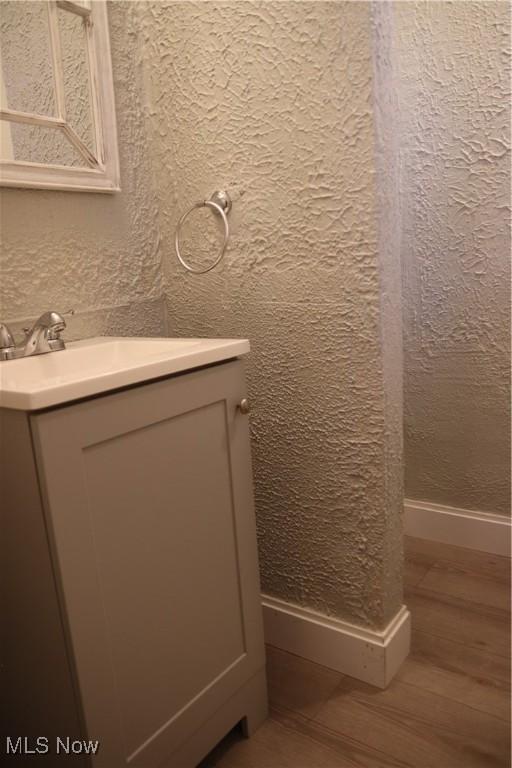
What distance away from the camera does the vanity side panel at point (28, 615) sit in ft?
2.31

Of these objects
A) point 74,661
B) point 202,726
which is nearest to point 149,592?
point 74,661

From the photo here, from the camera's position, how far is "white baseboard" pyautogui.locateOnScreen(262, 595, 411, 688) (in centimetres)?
120

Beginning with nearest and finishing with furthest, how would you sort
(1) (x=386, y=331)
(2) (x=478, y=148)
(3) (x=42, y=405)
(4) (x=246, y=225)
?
1. (3) (x=42, y=405)
2. (1) (x=386, y=331)
3. (4) (x=246, y=225)
4. (2) (x=478, y=148)

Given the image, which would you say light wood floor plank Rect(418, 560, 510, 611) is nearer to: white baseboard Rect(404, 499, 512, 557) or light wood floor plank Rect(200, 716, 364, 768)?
white baseboard Rect(404, 499, 512, 557)

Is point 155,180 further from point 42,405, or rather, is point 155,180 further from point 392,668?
point 392,668

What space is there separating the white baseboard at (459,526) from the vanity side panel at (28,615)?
1319 mm

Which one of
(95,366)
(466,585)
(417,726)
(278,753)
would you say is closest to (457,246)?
(466,585)

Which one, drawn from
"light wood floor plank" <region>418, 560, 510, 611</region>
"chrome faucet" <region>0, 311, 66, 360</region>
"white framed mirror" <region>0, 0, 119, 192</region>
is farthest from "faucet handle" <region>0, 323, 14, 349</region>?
"light wood floor plank" <region>418, 560, 510, 611</region>

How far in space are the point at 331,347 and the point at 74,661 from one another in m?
0.73

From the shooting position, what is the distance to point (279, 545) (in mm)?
1312

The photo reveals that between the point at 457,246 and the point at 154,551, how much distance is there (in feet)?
4.12

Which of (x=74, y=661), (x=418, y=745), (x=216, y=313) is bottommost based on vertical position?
(x=418, y=745)

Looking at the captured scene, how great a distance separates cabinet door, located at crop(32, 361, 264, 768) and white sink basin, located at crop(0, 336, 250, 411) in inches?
1.0

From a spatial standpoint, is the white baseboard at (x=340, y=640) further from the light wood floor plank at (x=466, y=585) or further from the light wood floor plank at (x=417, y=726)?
the light wood floor plank at (x=466, y=585)
